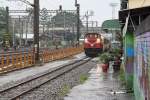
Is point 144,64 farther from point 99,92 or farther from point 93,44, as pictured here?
point 93,44

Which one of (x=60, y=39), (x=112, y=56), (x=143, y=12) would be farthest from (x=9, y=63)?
(x=60, y=39)

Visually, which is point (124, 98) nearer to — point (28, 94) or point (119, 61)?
point (28, 94)

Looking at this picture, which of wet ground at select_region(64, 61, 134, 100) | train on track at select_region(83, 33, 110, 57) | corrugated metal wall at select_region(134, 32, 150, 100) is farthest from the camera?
train on track at select_region(83, 33, 110, 57)

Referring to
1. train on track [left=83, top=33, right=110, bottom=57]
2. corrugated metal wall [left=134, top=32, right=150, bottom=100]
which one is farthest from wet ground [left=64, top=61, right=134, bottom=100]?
train on track [left=83, top=33, right=110, bottom=57]

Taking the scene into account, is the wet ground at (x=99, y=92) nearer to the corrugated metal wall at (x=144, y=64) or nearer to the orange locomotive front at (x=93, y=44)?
the corrugated metal wall at (x=144, y=64)

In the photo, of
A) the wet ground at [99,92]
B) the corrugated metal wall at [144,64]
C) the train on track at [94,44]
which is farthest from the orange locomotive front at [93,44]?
the corrugated metal wall at [144,64]

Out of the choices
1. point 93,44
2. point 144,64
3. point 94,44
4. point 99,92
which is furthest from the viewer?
point 93,44

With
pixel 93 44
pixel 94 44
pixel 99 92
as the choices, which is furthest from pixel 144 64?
pixel 93 44

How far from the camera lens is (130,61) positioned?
15.7 meters

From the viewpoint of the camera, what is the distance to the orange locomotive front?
6034cm

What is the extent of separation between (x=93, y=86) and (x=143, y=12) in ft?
33.3

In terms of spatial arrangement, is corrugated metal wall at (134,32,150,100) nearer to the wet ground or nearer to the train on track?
the wet ground

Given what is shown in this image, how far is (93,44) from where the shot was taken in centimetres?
6097

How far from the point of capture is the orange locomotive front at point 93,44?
60.3 meters
